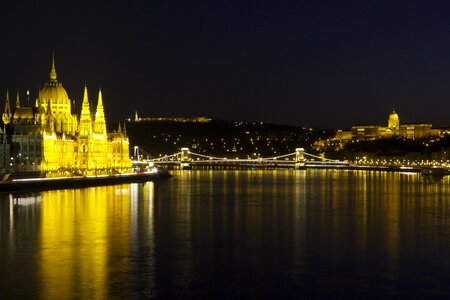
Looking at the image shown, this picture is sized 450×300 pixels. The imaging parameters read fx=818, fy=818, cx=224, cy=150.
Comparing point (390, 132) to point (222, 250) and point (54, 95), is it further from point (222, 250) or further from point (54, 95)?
point (222, 250)

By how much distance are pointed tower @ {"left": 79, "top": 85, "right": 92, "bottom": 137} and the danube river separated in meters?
39.7

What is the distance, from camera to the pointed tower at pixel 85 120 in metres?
77.3

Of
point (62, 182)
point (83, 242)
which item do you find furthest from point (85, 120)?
point (83, 242)

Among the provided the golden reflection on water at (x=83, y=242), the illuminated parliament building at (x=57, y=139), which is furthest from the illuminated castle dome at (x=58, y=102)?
the golden reflection on water at (x=83, y=242)

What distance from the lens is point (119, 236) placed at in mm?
24766

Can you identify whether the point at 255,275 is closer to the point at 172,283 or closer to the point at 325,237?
the point at 172,283

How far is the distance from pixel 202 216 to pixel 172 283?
14.6 m

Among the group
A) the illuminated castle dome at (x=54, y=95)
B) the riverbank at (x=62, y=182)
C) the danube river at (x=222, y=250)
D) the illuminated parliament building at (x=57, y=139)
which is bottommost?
the danube river at (x=222, y=250)

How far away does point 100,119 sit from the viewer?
267ft

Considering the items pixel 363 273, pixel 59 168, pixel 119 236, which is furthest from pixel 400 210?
pixel 59 168

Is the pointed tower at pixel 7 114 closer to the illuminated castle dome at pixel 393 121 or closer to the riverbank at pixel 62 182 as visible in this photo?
the riverbank at pixel 62 182

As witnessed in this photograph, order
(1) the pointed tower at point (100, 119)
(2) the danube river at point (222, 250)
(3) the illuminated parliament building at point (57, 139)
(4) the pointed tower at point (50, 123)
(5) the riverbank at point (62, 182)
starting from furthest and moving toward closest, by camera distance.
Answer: (1) the pointed tower at point (100, 119) < (4) the pointed tower at point (50, 123) < (3) the illuminated parliament building at point (57, 139) < (5) the riverbank at point (62, 182) < (2) the danube river at point (222, 250)

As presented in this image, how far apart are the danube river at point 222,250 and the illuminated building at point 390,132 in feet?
415

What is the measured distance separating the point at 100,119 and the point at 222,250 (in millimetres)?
61108
